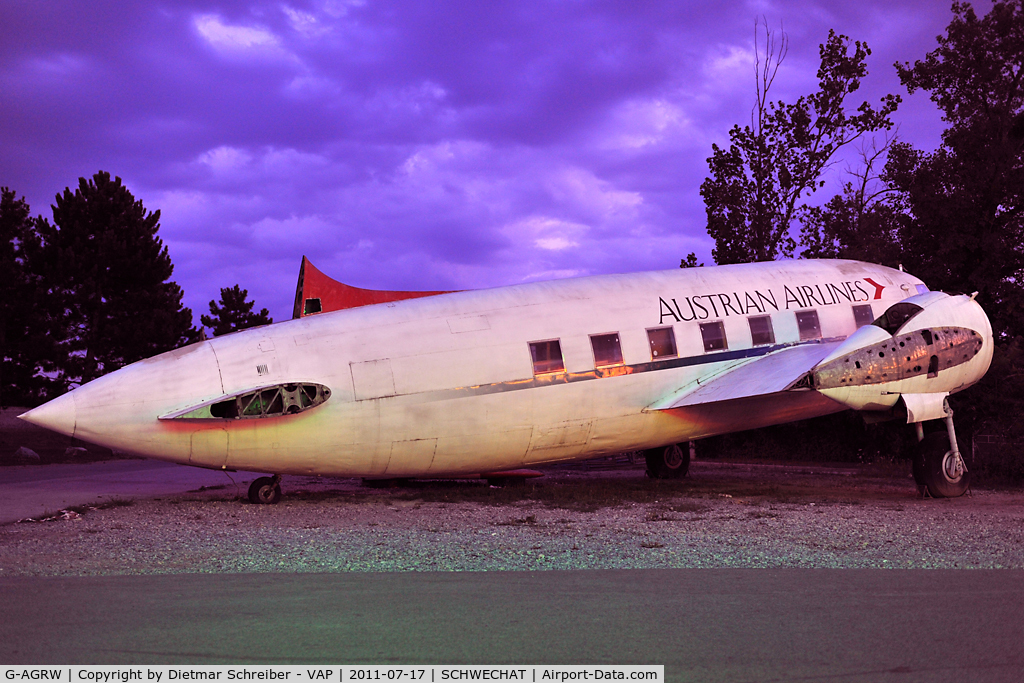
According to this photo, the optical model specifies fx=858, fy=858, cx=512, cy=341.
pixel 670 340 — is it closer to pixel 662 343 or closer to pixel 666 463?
pixel 662 343

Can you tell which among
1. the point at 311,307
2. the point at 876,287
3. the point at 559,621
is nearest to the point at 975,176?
the point at 876,287

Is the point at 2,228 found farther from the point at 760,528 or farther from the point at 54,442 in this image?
the point at 760,528

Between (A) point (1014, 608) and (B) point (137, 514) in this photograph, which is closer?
(A) point (1014, 608)

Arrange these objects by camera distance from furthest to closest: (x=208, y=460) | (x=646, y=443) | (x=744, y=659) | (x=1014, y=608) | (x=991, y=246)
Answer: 1. (x=991, y=246)
2. (x=646, y=443)
3. (x=208, y=460)
4. (x=1014, y=608)
5. (x=744, y=659)

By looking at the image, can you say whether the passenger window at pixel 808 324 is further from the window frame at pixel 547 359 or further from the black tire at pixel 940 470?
the window frame at pixel 547 359

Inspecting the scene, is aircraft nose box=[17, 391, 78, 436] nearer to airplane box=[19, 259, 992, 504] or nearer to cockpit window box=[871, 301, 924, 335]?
airplane box=[19, 259, 992, 504]

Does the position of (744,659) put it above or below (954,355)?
below

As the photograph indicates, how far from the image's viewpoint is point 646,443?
19.2m

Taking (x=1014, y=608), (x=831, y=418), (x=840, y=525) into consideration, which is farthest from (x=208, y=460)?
(x=831, y=418)

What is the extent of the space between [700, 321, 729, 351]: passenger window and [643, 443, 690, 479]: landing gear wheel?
5799 mm

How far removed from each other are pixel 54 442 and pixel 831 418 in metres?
40.3

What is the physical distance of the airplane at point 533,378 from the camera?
1593cm

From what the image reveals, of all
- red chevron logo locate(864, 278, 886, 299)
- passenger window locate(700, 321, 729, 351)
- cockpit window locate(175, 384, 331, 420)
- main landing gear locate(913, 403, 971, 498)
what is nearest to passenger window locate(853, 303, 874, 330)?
red chevron logo locate(864, 278, 886, 299)

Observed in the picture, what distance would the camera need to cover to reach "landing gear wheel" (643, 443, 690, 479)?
2408 centimetres
